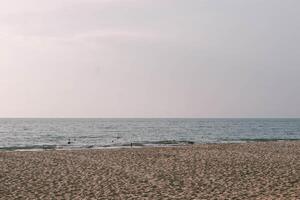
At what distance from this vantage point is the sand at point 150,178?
14.1 m

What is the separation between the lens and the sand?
1407cm

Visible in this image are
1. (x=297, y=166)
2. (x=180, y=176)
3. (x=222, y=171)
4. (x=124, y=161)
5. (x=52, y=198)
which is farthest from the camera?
(x=124, y=161)

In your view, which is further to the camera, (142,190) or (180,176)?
(180,176)

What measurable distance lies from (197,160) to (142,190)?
10643 mm

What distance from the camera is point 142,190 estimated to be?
583 inches

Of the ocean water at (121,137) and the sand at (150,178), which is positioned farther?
the ocean water at (121,137)

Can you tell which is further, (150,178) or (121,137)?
(121,137)

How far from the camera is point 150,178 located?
17.7 metres

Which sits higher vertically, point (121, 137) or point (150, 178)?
point (150, 178)

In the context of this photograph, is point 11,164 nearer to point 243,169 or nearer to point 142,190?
point 142,190

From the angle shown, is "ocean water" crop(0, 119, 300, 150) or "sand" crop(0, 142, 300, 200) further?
"ocean water" crop(0, 119, 300, 150)

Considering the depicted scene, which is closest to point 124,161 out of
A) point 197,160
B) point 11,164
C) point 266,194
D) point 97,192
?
point 197,160

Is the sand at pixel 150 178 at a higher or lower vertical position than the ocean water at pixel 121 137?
higher

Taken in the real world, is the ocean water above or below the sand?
below
